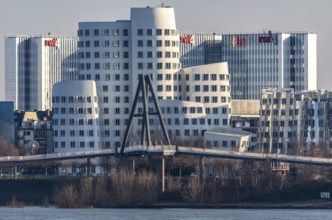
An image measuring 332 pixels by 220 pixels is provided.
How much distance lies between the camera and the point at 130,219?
177m

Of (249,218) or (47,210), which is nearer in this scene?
(249,218)

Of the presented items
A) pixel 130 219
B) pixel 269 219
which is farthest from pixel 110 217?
pixel 269 219

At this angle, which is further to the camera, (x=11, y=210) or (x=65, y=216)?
(x=11, y=210)

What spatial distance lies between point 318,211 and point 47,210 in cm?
2831

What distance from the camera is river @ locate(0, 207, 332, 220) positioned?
588ft

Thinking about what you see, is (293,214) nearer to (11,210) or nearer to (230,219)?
(230,219)

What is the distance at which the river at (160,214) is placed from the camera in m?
179

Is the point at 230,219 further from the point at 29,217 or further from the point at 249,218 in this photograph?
the point at 29,217

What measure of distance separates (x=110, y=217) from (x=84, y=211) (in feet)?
51.5

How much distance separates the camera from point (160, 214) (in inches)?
7397

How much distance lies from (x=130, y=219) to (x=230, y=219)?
30.8 ft

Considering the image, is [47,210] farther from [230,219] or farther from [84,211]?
[230,219]

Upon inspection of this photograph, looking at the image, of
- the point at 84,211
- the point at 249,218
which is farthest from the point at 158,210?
the point at 249,218

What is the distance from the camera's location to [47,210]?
197 meters
